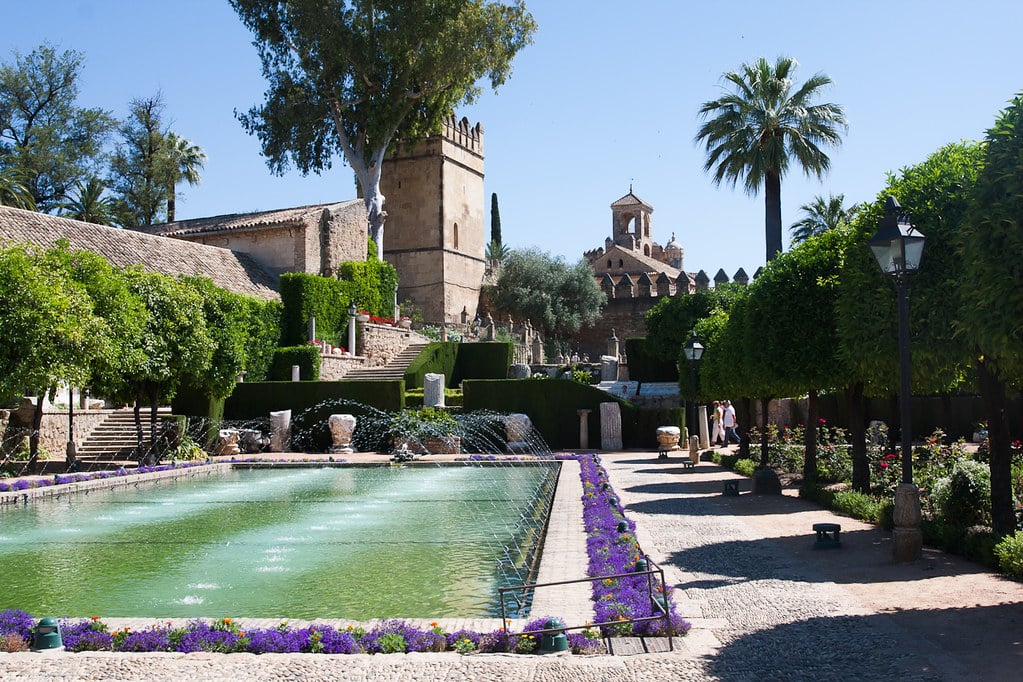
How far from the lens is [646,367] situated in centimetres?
3922

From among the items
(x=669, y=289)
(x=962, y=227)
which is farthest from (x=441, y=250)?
(x=962, y=227)

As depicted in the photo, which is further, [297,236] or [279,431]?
[297,236]

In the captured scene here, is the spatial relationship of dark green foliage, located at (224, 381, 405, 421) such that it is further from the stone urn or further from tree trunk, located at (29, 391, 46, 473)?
tree trunk, located at (29, 391, 46, 473)

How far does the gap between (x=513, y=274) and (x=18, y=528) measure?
142 feet

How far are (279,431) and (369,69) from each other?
64.5 feet

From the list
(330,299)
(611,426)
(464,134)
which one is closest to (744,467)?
(611,426)

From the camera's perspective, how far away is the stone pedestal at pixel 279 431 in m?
25.8

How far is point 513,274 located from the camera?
54.2 meters

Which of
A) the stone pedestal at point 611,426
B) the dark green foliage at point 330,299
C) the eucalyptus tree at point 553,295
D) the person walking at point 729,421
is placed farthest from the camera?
the eucalyptus tree at point 553,295

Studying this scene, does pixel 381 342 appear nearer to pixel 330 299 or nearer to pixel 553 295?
pixel 330 299

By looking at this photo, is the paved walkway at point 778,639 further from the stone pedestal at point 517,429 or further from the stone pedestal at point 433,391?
the stone pedestal at point 433,391

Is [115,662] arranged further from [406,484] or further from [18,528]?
[406,484]

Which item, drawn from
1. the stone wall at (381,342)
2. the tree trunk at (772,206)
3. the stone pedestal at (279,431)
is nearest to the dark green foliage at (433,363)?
the stone wall at (381,342)

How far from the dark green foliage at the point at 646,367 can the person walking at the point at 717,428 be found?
9822mm
